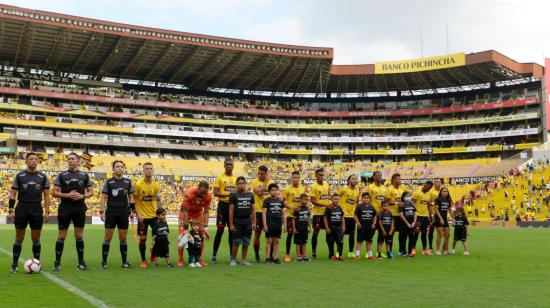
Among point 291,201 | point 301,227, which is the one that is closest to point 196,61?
point 291,201

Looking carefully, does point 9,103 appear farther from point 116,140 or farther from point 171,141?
point 171,141

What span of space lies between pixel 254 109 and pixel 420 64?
928 inches

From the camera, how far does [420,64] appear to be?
71.4 m

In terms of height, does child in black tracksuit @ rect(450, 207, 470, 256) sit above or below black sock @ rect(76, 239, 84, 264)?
above

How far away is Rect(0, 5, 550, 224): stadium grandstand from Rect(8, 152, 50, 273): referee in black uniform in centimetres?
4350

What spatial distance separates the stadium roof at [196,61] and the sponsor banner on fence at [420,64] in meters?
1.14

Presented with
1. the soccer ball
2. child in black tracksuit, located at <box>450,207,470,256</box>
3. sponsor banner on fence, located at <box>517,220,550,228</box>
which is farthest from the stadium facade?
the soccer ball

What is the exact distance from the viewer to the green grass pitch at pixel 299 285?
7.35m

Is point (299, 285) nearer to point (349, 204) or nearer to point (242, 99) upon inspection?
point (349, 204)

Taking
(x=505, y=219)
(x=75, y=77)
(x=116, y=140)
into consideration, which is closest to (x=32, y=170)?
(x=505, y=219)

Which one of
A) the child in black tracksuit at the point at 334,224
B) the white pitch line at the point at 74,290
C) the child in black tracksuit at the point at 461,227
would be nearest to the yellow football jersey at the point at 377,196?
the child in black tracksuit at the point at 334,224

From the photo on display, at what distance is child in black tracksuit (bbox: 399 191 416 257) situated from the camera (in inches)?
590

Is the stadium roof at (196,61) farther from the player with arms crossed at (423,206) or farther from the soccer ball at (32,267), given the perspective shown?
the soccer ball at (32,267)

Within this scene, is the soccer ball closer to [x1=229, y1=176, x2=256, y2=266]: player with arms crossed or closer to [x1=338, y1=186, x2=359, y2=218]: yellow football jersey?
[x1=229, y1=176, x2=256, y2=266]: player with arms crossed
